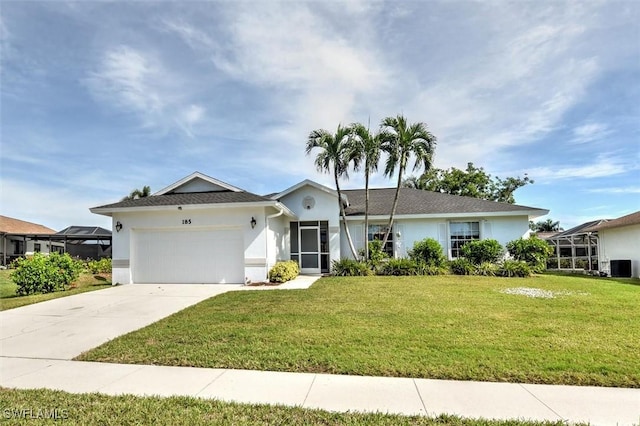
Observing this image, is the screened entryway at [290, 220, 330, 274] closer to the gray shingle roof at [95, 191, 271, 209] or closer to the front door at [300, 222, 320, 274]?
the front door at [300, 222, 320, 274]

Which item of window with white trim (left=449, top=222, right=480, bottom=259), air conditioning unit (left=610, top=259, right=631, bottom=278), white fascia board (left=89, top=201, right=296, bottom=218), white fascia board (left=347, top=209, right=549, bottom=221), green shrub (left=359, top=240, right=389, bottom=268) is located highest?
white fascia board (left=89, top=201, right=296, bottom=218)

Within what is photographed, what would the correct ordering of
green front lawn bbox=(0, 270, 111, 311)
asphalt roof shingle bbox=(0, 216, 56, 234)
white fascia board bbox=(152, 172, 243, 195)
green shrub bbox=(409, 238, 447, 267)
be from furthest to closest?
asphalt roof shingle bbox=(0, 216, 56, 234), green shrub bbox=(409, 238, 447, 267), white fascia board bbox=(152, 172, 243, 195), green front lawn bbox=(0, 270, 111, 311)

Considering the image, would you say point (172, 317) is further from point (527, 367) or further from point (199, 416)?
point (527, 367)

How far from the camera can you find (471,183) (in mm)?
34812

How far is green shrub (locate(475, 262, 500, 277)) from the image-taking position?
15000 mm

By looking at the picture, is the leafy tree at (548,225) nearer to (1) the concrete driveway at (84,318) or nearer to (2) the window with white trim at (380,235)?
(2) the window with white trim at (380,235)

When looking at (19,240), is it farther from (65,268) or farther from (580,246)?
(580,246)

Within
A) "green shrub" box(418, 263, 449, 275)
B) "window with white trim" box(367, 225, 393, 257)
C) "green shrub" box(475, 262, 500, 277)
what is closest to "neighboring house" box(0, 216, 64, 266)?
"window with white trim" box(367, 225, 393, 257)

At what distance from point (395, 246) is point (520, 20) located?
1128 centimetres

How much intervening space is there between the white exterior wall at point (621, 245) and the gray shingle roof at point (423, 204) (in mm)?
4534

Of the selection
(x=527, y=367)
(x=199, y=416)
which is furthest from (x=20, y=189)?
(x=527, y=367)

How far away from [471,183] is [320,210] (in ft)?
77.6

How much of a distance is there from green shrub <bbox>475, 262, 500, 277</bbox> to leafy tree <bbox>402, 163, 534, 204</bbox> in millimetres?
19711

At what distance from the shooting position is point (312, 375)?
453 centimetres
